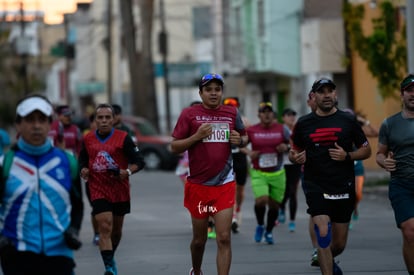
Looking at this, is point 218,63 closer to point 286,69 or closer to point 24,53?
point 286,69

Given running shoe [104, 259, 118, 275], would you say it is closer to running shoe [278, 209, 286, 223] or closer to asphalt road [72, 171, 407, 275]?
asphalt road [72, 171, 407, 275]

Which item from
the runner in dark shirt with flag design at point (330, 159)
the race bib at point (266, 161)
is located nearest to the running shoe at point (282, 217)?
the race bib at point (266, 161)

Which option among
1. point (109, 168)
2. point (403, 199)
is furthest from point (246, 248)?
point (403, 199)

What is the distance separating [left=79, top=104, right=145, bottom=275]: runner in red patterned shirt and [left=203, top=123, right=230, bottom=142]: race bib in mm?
1512

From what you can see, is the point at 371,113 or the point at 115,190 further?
the point at 371,113

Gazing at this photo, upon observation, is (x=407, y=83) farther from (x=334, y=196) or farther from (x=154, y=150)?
(x=154, y=150)

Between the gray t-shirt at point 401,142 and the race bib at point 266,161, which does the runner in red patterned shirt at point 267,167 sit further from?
the gray t-shirt at point 401,142

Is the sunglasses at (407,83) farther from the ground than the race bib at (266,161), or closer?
farther from the ground

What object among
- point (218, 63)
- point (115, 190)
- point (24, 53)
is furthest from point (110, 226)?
point (24, 53)

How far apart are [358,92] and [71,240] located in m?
29.5

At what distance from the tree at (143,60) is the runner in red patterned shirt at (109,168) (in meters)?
33.5

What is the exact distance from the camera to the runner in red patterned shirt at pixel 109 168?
11938 millimetres

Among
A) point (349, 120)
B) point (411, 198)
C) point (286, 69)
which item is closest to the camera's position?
point (411, 198)

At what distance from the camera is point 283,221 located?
1862 centimetres
